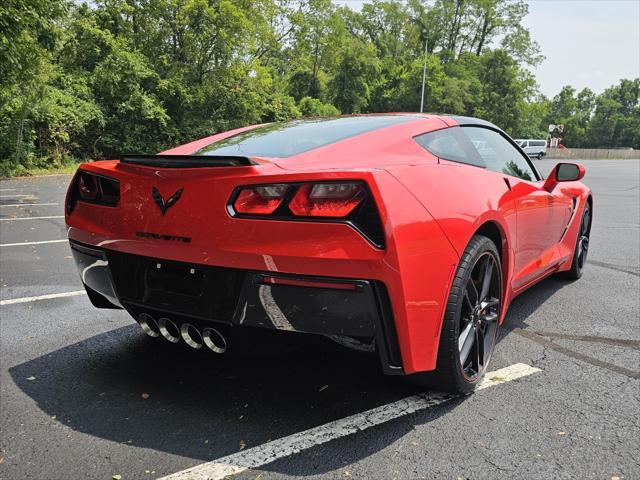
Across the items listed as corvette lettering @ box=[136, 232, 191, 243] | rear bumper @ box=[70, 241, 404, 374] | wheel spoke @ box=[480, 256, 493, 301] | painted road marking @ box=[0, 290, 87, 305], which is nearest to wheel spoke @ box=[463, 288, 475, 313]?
wheel spoke @ box=[480, 256, 493, 301]

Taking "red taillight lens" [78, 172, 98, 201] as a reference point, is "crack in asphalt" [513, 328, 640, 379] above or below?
below

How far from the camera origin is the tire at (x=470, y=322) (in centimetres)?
235

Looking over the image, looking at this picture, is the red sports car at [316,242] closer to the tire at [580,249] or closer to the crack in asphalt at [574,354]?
the crack in asphalt at [574,354]

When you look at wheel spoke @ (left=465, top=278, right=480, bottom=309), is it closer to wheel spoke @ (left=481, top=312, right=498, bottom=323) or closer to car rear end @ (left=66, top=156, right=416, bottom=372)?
wheel spoke @ (left=481, top=312, right=498, bottom=323)

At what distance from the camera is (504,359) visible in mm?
3111

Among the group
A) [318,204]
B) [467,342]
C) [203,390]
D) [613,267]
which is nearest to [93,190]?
[203,390]

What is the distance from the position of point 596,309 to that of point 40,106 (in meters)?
20.3

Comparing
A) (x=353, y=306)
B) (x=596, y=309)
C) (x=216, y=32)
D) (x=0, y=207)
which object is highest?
(x=216, y=32)

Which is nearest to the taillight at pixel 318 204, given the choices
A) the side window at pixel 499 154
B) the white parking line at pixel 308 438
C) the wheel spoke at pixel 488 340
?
the white parking line at pixel 308 438

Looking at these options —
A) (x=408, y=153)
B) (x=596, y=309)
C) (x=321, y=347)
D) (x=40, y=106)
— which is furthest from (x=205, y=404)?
(x=40, y=106)

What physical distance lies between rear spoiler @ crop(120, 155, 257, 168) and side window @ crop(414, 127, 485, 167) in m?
0.99

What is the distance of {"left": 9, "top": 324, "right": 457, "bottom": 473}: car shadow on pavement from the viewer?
2.22 meters

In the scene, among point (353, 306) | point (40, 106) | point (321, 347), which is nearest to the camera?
point (353, 306)

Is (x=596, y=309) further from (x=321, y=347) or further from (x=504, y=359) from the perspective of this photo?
(x=321, y=347)
